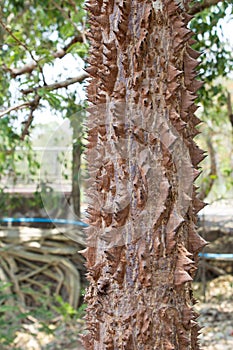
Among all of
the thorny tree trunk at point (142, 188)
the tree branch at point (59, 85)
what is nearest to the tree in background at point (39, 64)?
the tree branch at point (59, 85)

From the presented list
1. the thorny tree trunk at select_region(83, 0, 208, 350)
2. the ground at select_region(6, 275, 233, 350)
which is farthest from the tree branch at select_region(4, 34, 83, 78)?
the ground at select_region(6, 275, 233, 350)

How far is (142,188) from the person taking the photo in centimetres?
68

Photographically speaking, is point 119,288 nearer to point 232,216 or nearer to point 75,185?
point 75,185

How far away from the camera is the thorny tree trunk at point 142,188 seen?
68 cm

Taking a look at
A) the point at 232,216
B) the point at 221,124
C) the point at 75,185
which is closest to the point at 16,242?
the point at 75,185

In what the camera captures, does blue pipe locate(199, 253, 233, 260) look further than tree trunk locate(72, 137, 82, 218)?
Yes

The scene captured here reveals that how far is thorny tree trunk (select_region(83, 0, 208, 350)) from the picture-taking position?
2.23ft

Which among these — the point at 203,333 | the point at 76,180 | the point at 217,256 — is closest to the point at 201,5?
the point at 76,180

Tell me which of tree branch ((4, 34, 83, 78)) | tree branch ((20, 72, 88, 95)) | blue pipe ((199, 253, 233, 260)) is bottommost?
blue pipe ((199, 253, 233, 260))

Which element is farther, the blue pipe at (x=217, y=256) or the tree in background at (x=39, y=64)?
the blue pipe at (x=217, y=256)

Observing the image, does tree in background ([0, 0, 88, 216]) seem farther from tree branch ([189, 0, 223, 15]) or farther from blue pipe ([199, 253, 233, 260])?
blue pipe ([199, 253, 233, 260])

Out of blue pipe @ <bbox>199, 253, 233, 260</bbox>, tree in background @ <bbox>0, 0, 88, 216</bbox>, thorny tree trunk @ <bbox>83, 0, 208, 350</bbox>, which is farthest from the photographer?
blue pipe @ <bbox>199, 253, 233, 260</bbox>

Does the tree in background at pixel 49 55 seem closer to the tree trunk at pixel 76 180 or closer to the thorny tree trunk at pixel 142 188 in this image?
the tree trunk at pixel 76 180

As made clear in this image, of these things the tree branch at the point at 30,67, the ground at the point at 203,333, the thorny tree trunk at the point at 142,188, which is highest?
the tree branch at the point at 30,67
